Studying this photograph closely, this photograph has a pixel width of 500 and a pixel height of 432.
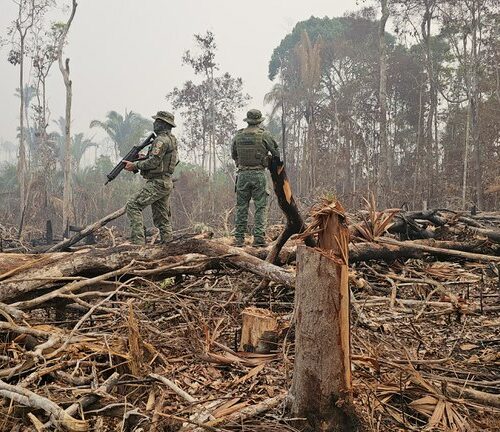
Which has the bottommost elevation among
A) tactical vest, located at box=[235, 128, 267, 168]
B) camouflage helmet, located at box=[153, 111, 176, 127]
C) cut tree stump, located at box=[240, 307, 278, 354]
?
cut tree stump, located at box=[240, 307, 278, 354]

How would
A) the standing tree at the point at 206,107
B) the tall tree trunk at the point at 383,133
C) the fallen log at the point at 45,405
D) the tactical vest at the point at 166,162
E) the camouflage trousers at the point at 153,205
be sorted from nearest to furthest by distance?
the fallen log at the point at 45,405
the camouflage trousers at the point at 153,205
the tactical vest at the point at 166,162
the tall tree trunk at the point at 383,133
the standing tree at the point at 206,107

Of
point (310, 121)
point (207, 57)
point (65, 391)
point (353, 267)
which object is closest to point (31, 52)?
point (207, 57)

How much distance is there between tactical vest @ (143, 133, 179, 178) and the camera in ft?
19.2

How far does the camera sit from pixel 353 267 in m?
5.18

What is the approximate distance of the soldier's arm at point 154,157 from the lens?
573 centimetres

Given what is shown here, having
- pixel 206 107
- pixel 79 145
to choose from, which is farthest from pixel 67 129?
pixel 79 145

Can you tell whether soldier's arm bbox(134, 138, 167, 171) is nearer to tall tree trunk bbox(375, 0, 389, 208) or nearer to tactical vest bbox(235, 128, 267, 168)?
tactical vest bbox(235, 128, 267, 168)

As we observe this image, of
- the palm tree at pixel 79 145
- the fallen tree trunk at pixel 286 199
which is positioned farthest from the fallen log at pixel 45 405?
the palm tree at pixel 79 145

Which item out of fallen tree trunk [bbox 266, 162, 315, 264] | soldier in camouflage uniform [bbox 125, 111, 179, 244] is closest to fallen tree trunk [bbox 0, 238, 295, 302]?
fallen tree trunk [bbox 266, 162, 315, 264]

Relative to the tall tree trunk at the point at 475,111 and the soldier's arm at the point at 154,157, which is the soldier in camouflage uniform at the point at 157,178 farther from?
the tall tree trunk at the point at 475,111

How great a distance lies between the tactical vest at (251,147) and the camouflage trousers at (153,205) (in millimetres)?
1048

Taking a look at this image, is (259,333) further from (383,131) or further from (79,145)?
(79,145)

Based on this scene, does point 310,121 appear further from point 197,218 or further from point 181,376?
point 181,376

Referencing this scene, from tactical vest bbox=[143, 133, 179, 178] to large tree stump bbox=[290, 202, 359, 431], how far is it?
408 cm
